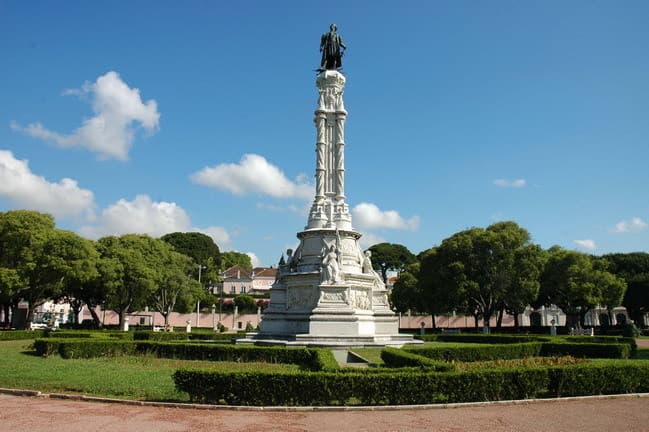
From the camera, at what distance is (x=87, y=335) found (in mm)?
34406

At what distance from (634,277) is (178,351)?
68012 mm

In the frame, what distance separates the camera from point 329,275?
30.5 m

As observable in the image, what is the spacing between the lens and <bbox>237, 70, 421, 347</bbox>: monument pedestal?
29219 mm

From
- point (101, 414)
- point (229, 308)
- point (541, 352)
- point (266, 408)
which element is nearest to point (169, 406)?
point (101, 414)

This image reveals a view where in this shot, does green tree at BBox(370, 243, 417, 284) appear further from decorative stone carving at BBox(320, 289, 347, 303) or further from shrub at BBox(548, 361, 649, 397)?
shrub at BBox(548, 361, 649, 397)

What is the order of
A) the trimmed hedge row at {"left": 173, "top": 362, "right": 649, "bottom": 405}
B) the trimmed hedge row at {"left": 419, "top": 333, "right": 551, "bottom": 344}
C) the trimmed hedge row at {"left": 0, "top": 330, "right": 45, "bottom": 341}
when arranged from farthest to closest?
the trimmed hedge row at {"left": 419, "top": 333, "right": 551, "bottom": 344}, the trimmed hedge row at {"left": 0, "top": 330, "right": 45, "bottom": 341}, the trimmed hedge row at {"left": 173, "top": 362, "right": 649, "bottom": 405}

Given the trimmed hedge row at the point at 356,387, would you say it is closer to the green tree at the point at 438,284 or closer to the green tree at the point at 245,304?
the green tree at the point at 438,284

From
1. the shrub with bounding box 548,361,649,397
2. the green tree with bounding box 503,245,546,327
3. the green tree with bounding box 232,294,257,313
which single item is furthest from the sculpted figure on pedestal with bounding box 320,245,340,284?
the green tree with bounding box 232,294,257,313

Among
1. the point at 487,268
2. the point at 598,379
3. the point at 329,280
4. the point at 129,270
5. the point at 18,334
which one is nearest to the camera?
the point at 598,379

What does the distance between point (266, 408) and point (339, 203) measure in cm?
2413

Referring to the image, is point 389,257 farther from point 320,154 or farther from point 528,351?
point 528,351

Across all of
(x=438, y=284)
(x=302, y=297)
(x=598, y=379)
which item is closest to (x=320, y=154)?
(x=302, y=297)

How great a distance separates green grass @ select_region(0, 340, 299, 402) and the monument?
26.8ft

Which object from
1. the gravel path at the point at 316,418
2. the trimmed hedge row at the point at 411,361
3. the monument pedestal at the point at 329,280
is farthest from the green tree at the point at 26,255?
the trimmed hedge row at the point at 411,361
